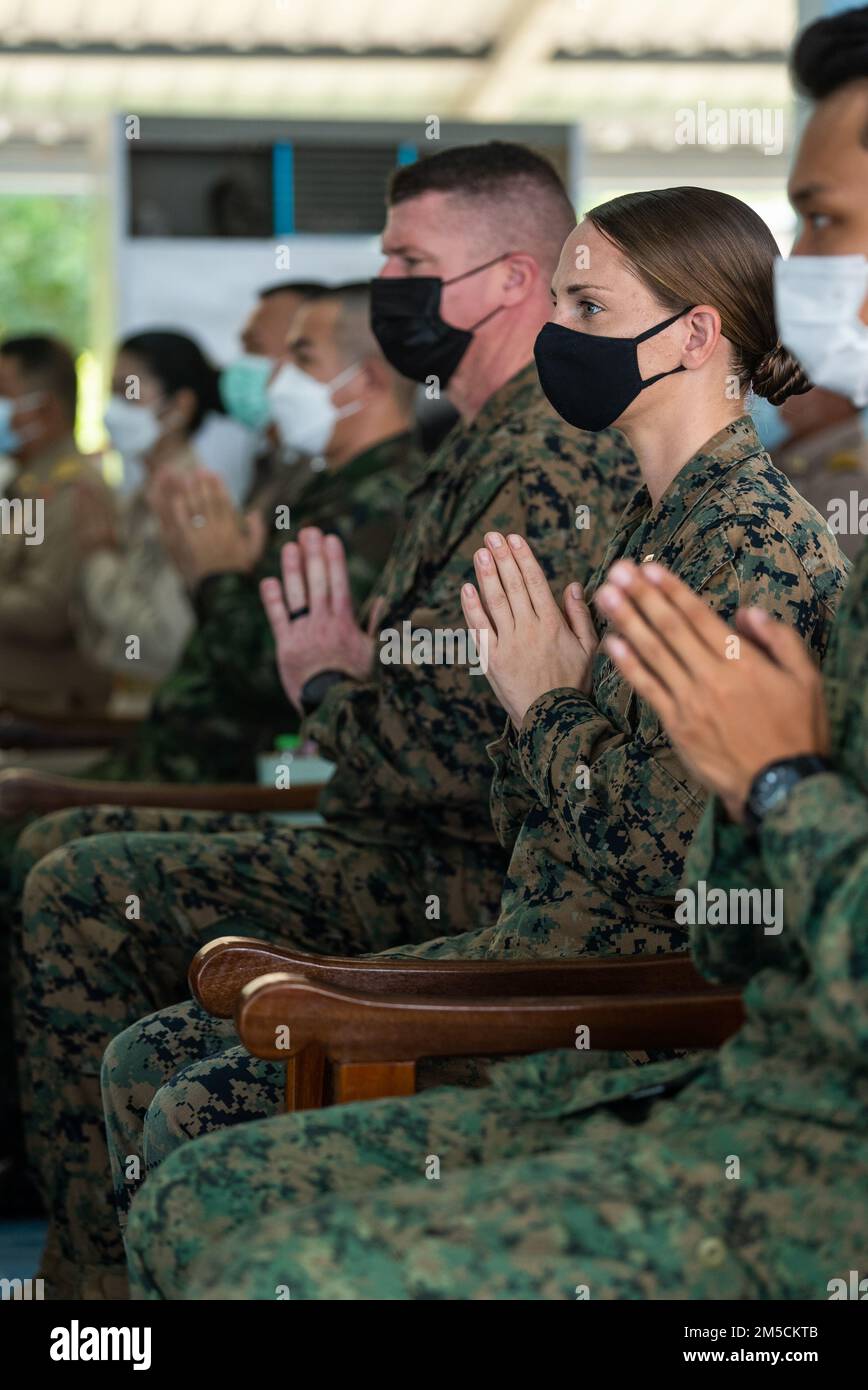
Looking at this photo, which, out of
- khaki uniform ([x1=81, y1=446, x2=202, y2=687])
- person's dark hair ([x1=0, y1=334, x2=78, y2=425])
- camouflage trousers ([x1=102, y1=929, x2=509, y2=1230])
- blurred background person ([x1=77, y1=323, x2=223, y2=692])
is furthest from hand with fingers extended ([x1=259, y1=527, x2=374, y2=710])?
person's dark hair ([x1=0, y1=334, x2=78, y2=425])

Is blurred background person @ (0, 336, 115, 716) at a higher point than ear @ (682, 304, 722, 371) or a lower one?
higher

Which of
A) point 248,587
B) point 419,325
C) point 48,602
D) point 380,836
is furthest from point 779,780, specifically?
point 48,602

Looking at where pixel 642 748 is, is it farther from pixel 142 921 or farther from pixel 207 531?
pixel 207 531

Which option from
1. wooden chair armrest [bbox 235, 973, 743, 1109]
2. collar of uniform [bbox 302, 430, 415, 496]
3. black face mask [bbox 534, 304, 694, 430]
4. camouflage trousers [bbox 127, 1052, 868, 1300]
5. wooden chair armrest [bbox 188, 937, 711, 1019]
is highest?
collar of uniform [bbox 302, 430, 415, 496]

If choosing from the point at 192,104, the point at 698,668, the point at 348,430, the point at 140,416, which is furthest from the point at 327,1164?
the point at 192,104

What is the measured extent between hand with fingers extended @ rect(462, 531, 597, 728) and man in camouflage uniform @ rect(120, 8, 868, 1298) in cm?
47

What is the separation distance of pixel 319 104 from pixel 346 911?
686 centimetres

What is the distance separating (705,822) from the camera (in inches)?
55.7

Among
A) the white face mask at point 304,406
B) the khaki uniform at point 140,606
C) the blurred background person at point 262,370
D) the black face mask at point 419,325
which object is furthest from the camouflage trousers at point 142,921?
the blurred background person at point 262,370

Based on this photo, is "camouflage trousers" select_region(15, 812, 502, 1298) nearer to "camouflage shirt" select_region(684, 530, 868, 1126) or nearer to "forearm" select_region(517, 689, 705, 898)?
"forearm" select_region(517, 689, 705, 898)

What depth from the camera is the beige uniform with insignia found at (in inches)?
195

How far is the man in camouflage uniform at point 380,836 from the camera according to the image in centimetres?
233

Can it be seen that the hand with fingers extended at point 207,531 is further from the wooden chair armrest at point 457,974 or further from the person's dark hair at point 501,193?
the wooden chair armrest at point 457,974
